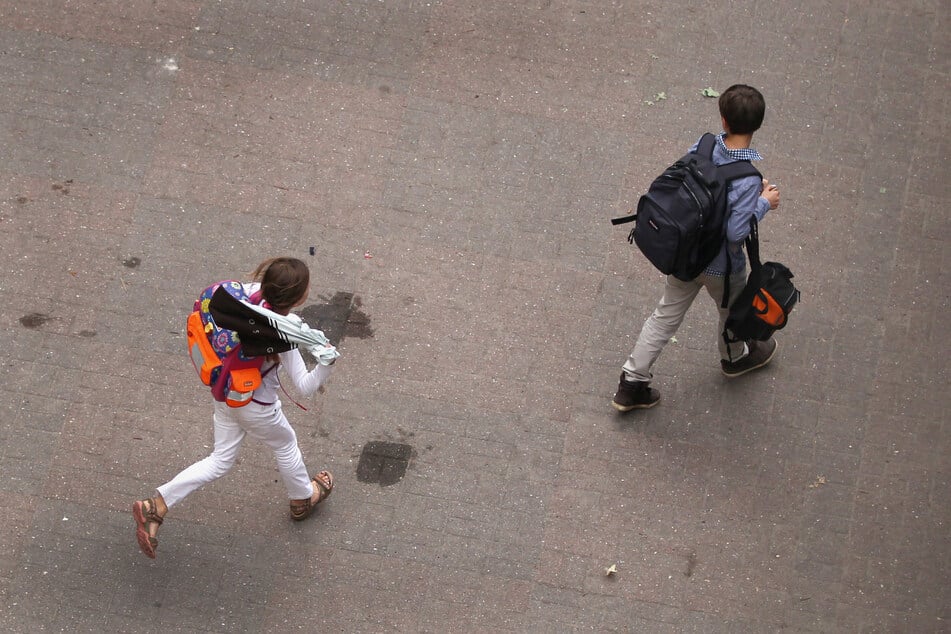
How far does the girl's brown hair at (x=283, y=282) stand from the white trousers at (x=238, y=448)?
67cm

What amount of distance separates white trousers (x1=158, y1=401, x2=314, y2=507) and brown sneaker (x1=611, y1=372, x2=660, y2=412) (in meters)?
1.86

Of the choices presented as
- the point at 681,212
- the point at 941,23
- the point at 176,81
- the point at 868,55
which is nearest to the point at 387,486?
the point at 681,212

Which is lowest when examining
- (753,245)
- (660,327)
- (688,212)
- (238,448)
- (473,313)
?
(238,448)

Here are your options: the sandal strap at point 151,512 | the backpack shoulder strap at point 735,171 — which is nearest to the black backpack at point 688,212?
the backpack shoulder strap at point 735,171

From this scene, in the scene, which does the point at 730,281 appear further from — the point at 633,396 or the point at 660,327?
the point at 633,396

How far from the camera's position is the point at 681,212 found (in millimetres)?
5324

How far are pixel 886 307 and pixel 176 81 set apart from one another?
16.0 ft

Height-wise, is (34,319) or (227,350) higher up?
(227,350)

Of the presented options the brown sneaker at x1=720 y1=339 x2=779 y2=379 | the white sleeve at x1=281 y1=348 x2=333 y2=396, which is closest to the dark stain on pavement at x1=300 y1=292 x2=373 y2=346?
the white sleeve at x1=281 y1=348 x2=333 y2=396

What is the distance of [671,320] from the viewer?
614 cm

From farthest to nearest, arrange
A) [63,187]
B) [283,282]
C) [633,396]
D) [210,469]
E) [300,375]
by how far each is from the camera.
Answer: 1. [63,187]
2. [633,396]
3. [210,469]
4. [300,375]
5. [283,282]

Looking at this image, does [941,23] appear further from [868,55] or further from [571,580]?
[571,580]

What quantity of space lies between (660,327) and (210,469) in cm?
255

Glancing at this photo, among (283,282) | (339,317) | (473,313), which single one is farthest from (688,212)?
(339,317)
